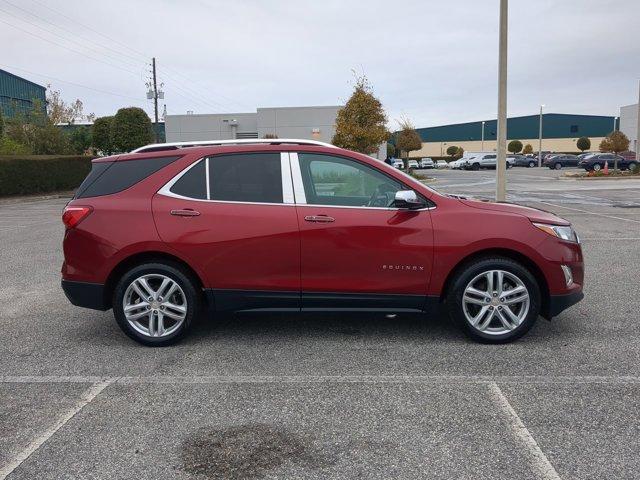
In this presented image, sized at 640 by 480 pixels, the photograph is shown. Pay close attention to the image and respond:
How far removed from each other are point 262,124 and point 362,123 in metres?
20.2

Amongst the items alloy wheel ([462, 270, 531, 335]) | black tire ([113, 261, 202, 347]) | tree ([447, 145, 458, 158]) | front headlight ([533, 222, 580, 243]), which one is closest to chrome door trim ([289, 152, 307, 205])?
black tire ([113, 261, 202, 347])

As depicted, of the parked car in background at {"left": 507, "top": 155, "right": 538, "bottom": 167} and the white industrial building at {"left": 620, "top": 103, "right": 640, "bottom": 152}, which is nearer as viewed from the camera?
the white industrial building at {"left": 620, "top": 103, "right": 640, "bottom": 152}

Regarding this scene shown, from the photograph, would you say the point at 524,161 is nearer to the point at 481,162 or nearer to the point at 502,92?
the point at 481,162

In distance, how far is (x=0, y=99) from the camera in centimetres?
5997

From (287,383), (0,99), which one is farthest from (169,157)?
(0,99)

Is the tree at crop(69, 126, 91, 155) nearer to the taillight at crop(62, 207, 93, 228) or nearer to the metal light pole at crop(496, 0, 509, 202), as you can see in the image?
the metal light pole at crop(496, 0, 509, 202)

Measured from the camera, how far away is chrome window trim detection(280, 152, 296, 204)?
16.1 feet

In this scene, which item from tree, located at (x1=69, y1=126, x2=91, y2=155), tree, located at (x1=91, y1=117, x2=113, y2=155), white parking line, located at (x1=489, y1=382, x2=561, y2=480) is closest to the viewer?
white parking line, located at (x1=489, y1=382, x2=561, y2=480)

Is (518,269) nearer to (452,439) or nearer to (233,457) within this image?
(452,439)

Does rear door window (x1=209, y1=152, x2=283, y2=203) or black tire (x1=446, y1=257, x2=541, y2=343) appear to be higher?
rear door window (x1=209, y1=152, x2=283, y2=203)

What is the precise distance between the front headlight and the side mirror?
3.32ft

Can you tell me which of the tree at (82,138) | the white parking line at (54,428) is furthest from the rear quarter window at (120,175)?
the tree at (82,138)

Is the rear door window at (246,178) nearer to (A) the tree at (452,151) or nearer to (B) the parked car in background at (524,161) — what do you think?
(B) the parked car in background at (524,161)

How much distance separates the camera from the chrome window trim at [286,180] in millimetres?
4910
